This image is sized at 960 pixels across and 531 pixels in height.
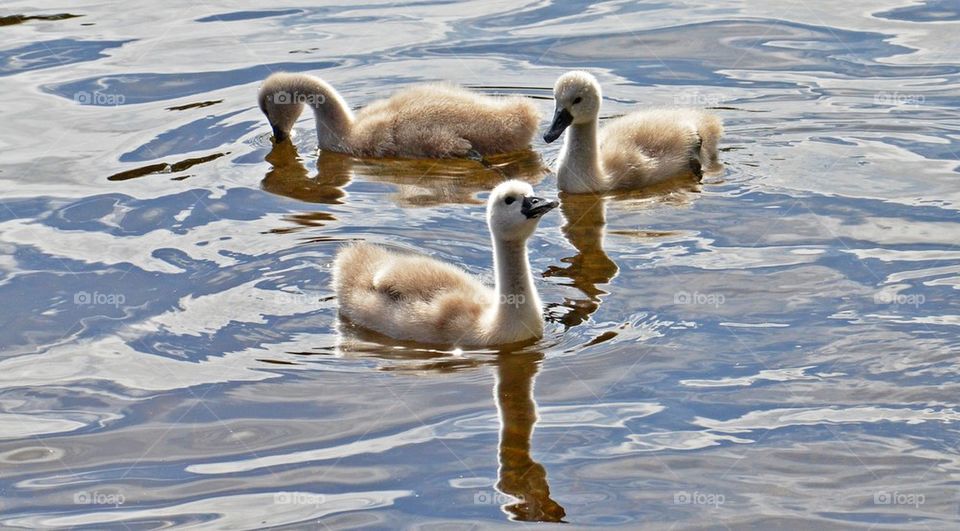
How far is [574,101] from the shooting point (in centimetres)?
982

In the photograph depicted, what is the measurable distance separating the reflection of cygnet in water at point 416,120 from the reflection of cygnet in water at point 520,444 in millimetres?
3300

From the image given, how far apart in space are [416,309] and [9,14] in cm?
794

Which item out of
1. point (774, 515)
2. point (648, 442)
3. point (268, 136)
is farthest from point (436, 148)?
point (774, 515)

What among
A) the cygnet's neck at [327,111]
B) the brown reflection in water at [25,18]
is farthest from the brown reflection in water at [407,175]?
the brown reflection in water at [25,18]

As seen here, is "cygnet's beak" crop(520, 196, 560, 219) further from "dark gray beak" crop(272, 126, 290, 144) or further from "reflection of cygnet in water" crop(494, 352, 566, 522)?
"dark gray beak" crop(272, 126, 290, 144)

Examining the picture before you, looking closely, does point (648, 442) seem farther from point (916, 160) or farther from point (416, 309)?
Result: point (916, 160)

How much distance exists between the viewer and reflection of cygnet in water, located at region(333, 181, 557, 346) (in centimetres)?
748

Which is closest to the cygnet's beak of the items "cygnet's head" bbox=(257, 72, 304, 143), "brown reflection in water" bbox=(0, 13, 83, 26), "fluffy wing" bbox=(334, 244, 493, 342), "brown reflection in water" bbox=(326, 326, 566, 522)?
"fluffy wing" bbox=(334, 244, 493, 342)

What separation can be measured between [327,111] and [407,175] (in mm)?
942

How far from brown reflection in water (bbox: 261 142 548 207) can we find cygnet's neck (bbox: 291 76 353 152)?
0.33 ft

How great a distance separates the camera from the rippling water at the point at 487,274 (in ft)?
21.0

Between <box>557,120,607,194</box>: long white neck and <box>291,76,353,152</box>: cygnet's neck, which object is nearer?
<box>557,120,607,194</box>: long white neck

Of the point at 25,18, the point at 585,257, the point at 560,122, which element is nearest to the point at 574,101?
the point at 560,122

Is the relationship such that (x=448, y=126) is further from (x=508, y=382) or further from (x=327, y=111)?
(x=508, y=382)
